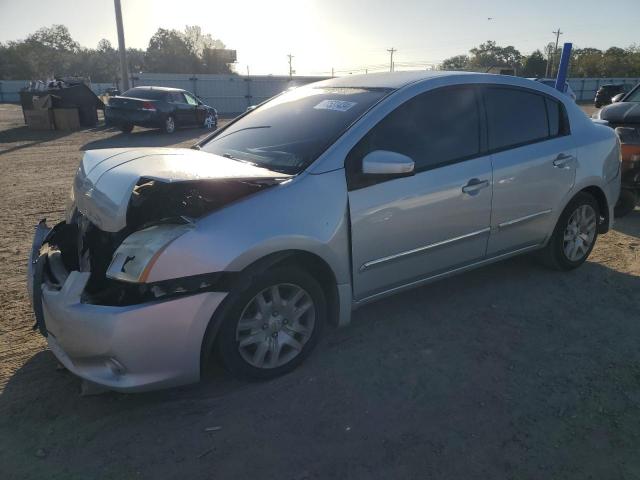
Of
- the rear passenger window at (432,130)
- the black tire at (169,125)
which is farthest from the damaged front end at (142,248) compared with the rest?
the black tire at (169,125)

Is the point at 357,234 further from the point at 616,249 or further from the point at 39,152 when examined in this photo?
the point at 39,152

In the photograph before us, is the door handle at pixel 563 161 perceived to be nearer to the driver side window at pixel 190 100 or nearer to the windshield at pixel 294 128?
the windshield at pixel 294 128

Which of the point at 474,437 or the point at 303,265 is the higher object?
the point at 303,265

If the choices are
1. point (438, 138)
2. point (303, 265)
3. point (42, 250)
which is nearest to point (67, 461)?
point (42, 250)

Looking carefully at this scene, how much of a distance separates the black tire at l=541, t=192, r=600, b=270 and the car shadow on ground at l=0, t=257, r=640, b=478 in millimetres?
908

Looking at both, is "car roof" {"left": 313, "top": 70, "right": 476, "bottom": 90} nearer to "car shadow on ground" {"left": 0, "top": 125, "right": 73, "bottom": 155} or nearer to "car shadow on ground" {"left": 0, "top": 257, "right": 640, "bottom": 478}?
"car shadow on ground" {"left": 0, "top": 257, "right": 640, "bottom": 478}

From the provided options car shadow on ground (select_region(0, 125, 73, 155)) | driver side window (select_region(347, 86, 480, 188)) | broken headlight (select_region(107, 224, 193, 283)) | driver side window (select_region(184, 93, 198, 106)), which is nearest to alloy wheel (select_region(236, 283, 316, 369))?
broken headlight (select_region(107, 224, 193, 283))

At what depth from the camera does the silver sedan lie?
2.51 m

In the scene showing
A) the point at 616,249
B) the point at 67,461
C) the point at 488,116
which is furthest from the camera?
the point at 616,249

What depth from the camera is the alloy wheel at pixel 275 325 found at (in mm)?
2832

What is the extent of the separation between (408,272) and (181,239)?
5.38 feet

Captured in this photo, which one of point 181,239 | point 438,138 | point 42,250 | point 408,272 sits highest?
point 438,138

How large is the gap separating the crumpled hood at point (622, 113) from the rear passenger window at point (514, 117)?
3.33m

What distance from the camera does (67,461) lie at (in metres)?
2.35
